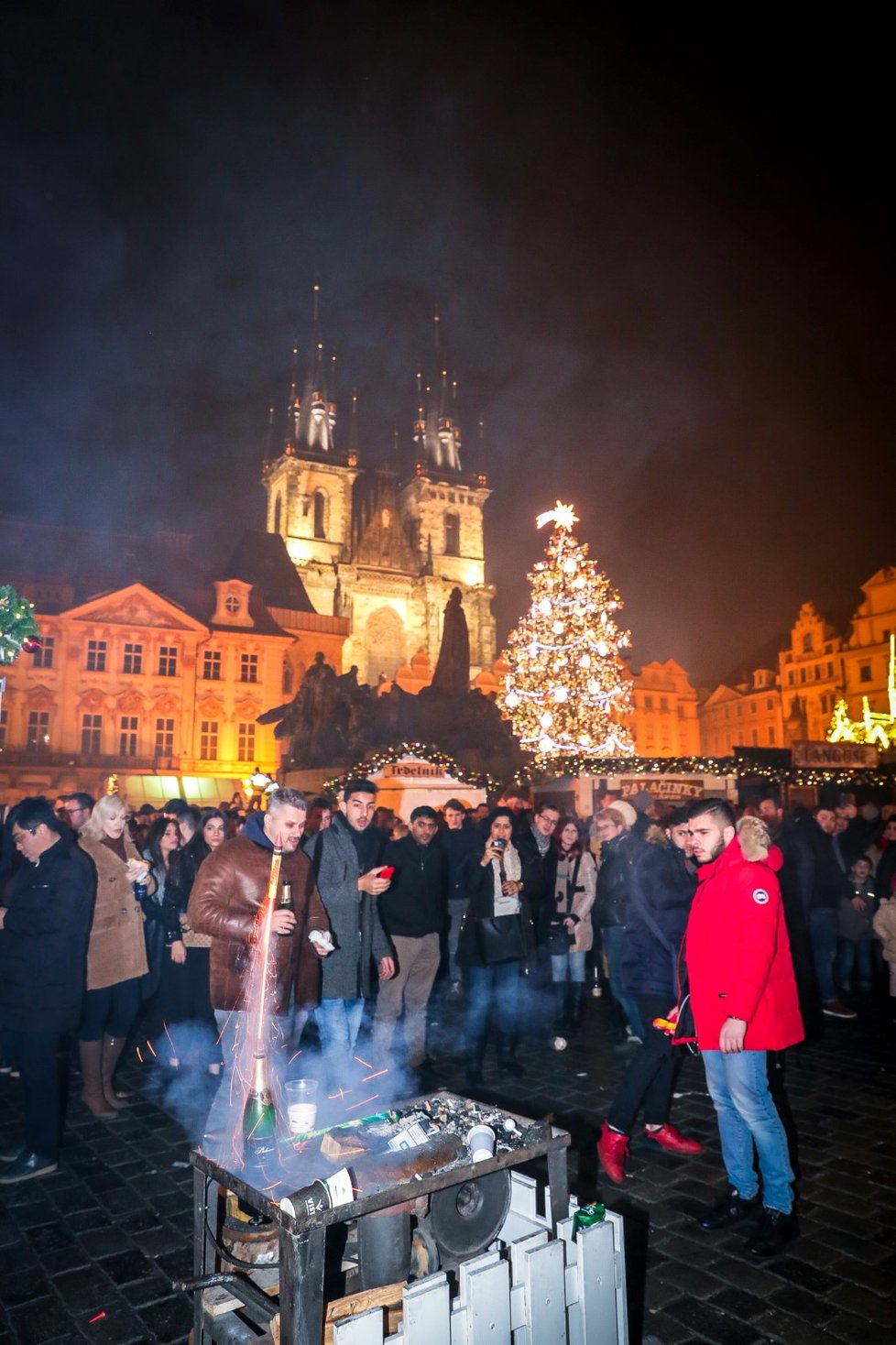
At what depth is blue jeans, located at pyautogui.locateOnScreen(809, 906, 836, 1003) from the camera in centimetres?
909

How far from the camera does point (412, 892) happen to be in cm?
674

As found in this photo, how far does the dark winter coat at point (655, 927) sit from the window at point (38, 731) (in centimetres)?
3873

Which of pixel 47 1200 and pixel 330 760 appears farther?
pixel 330 760

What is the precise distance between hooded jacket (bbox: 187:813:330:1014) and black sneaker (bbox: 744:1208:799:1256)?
250 centimetres

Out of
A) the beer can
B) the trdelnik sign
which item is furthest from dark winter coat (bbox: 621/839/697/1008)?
the trdelnik sign

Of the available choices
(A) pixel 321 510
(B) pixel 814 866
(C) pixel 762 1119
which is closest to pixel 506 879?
(C) pixel 762 1119

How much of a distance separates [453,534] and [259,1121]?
7886 cm

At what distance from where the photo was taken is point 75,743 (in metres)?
39.3

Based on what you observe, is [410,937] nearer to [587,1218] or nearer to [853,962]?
[587,1218]

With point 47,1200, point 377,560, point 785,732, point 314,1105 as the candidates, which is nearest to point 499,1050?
point 47,1200

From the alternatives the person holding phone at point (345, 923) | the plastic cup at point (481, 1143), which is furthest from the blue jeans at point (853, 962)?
the plastic cup at point (481, 1143)

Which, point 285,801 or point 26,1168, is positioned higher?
point 285,801

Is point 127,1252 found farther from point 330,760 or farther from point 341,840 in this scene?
point 330,760

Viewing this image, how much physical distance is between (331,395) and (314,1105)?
87.7 metres
